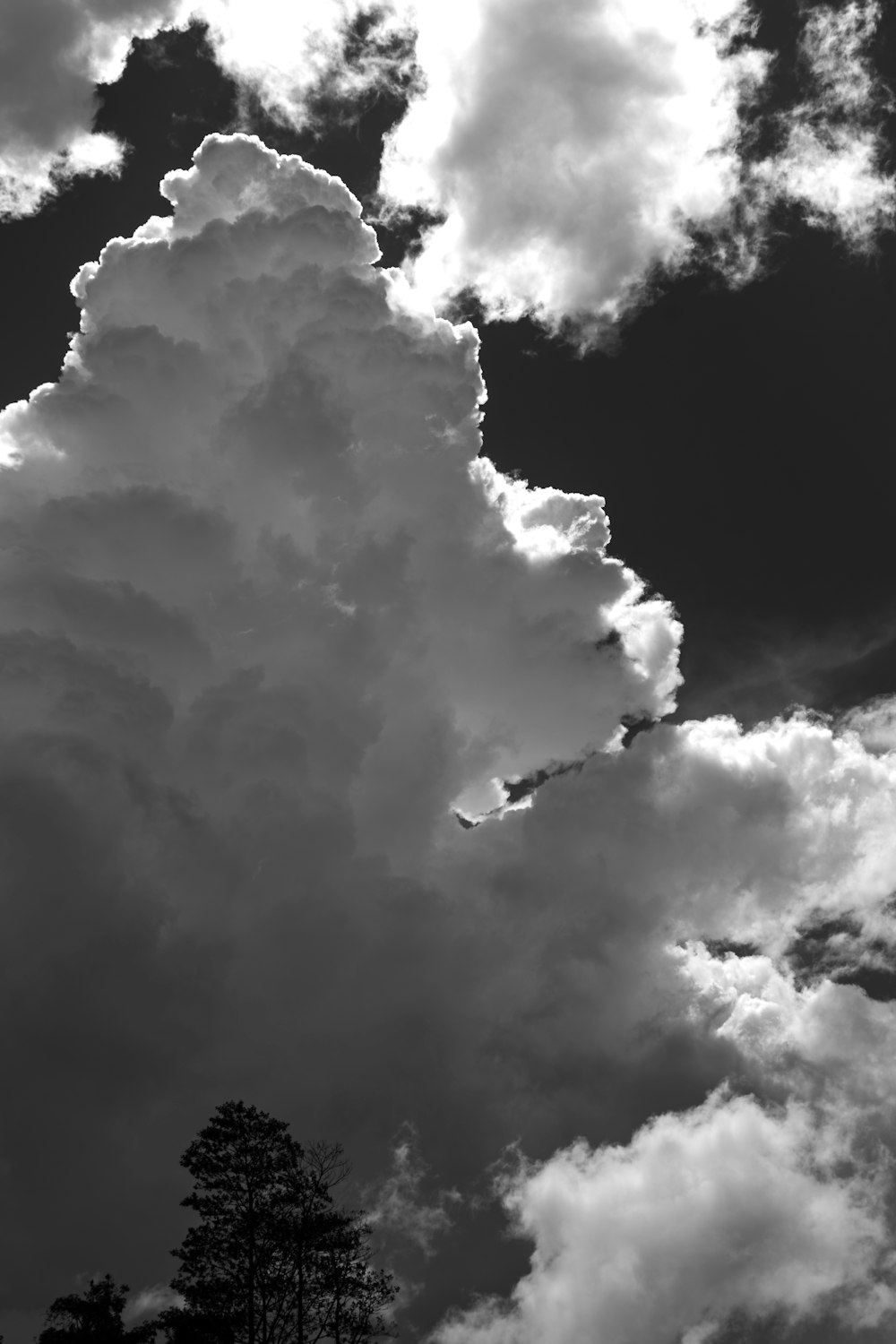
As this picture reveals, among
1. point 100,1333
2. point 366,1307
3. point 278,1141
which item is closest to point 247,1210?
point 278,1141

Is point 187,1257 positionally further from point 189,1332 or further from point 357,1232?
point 357,1232

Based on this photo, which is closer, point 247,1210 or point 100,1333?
point 247,1210

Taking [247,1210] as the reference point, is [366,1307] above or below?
below

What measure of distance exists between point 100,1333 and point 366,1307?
14776 mm

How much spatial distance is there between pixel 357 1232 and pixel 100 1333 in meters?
15.6

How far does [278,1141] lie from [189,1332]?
838 centimetres

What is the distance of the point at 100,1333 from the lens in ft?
199

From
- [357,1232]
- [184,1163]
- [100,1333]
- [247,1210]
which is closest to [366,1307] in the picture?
[357,1232]

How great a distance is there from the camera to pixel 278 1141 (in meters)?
56.6

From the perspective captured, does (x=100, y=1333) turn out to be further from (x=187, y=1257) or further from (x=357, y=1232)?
(x=357, y=1232)

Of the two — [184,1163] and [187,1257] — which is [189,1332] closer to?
[187,1257]

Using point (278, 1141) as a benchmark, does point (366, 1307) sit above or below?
below

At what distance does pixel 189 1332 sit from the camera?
5369 centimetres

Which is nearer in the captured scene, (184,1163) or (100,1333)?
(184,1163)
